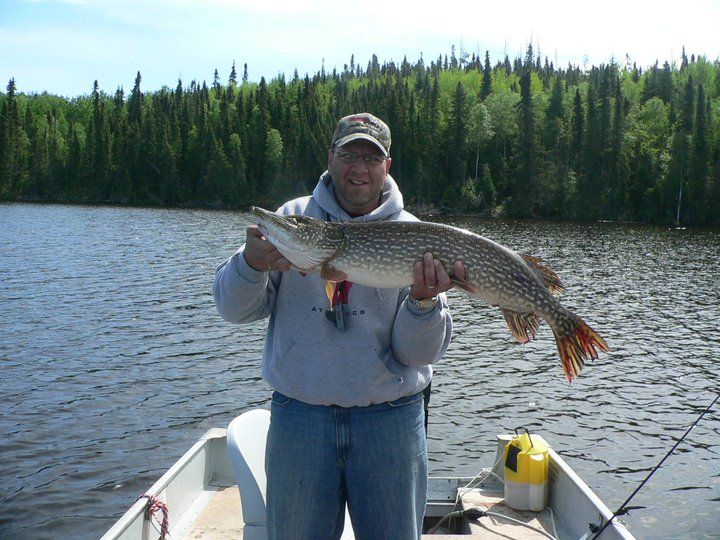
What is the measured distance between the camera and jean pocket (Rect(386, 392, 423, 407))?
302cm

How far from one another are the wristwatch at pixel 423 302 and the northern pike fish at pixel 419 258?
0.14 meters

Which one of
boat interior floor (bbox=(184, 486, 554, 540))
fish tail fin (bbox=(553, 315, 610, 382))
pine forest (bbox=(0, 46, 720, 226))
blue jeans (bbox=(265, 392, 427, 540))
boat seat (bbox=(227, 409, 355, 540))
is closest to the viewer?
blue jeans (bbox=(265, 392, 427, 540))

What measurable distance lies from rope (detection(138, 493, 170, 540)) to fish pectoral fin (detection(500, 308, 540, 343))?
285cm

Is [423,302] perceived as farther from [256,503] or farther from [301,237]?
[256,503]

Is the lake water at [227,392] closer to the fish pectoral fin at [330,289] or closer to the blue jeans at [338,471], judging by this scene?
the blue jeans at [338,471]

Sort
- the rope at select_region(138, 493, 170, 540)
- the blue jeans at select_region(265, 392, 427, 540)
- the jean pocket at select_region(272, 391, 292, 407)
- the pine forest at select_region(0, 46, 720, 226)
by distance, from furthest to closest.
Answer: the pine forest at select_region(0, 46, 720, 226) → the rope at select_region(138, 493, 170, 540) → the jean pocket at select_region(272, 391, 292, 407) → the blue jeans at select_region(265, 392, 427, 540)

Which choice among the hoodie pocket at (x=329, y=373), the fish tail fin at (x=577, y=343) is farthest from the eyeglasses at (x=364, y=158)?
the fish tail fin at (x=577, y=343)

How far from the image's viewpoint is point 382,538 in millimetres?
2961

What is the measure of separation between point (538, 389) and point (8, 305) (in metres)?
Result: 14.4

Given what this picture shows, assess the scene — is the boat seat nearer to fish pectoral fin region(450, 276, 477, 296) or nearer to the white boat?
the white boat

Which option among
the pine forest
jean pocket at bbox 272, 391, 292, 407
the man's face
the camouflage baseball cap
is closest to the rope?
jean pocket at bbox 272, 391, 292, 407

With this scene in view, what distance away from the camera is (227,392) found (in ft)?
42.5

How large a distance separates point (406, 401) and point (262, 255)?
90 centimetres

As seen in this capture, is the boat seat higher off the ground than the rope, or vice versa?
the boat seat
